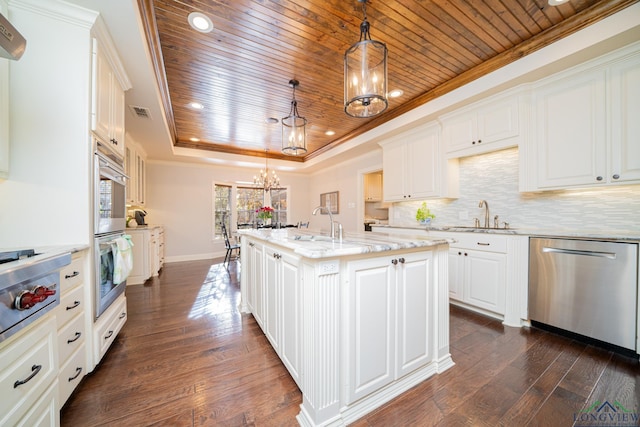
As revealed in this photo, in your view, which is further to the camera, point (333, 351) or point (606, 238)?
point (606, 238)

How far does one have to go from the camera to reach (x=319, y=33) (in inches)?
82.5

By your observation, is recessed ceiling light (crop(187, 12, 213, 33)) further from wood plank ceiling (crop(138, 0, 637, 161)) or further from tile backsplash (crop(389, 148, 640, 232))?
tile backsplash (crop(389, 148, 640, 232))

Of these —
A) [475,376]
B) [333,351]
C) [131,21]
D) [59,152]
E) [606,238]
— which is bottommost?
[475,376]

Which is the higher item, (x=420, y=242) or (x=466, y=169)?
(x=466, y=169)

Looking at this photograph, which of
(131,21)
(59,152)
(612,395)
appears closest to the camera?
(612,395)

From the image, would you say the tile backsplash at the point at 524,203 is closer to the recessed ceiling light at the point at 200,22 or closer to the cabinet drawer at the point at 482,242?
the cabinet drawer at the point at 482,242

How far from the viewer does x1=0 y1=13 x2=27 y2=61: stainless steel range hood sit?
879mm

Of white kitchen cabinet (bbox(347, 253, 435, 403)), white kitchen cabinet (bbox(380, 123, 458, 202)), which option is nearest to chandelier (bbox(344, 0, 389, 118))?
white kitchen cabinet (bbox(347, 253, 435, 403))

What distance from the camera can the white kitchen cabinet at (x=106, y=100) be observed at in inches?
63.9

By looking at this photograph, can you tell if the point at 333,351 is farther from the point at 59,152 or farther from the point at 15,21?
the point at 15,21

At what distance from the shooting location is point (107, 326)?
5.68 feet

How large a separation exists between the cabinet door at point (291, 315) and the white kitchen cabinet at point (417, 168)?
267 cm

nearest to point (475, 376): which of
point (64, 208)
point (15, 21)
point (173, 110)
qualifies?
point (64, 208)

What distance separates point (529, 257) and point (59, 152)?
390 centimetres
